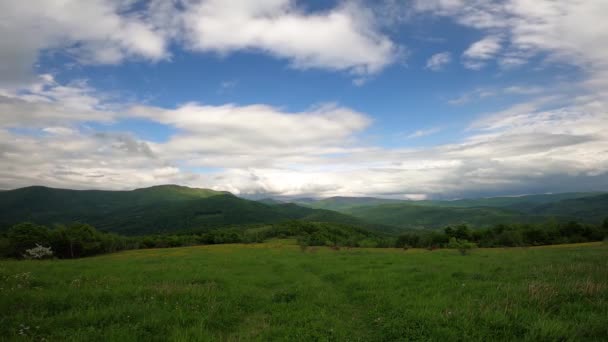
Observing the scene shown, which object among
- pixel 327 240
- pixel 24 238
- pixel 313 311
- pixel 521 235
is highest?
pixel 313 311

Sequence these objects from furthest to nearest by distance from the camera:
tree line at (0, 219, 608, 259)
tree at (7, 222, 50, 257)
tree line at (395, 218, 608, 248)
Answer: tree line at (395, 218, 608, 248) < tree line at (0, 219, 608, 259) < tree at (7, 222, 50, 257)

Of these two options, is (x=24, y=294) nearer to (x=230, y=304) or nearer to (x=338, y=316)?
(x=230, y=304)

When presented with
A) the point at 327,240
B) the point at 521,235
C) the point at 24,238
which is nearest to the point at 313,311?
the point at 327,240

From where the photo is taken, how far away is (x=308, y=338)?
8141 millimetres

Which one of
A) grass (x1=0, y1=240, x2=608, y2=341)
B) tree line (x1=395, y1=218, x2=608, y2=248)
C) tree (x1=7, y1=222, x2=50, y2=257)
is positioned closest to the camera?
grass (x1=0, y1=240, x2=608, y2=341)

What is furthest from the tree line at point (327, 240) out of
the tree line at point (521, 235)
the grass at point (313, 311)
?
the grass at point (313, 311)

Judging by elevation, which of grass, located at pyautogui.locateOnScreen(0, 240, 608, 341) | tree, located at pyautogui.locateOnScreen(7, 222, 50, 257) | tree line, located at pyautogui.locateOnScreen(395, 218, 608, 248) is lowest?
tree line, located at pyautogui.locateOnScreen(395, 218, 608, 248)

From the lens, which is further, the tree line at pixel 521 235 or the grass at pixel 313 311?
the tree line at pixel 521 235

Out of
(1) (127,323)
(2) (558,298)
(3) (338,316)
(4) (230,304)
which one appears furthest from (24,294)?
(2) (558,298)

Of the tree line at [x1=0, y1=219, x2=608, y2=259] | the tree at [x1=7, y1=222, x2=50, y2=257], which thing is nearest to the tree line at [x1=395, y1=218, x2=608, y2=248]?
the tree line at [x1=0, y1=219, x2=608, y2=259]

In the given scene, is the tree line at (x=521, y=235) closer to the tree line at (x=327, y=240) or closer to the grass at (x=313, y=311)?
the tree line at (x=327, y=240)

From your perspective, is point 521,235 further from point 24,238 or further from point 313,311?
point 24,238

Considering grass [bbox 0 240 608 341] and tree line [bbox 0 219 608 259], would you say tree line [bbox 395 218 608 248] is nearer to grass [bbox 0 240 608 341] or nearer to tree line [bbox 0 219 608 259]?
tree line [bbox 0 219 608 259]

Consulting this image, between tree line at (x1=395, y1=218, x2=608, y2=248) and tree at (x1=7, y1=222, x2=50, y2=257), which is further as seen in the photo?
tree line at (x1=395, y1=218, x2=608, y2=248)
